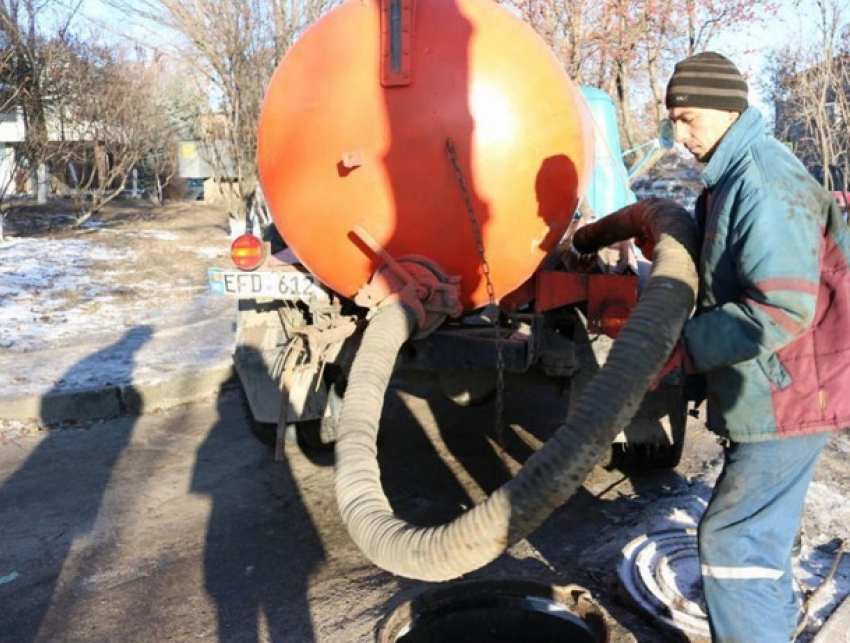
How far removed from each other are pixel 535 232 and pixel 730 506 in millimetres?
1326

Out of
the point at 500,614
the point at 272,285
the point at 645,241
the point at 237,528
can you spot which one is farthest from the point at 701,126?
the point at 237,528

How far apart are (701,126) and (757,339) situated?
2.32 ft

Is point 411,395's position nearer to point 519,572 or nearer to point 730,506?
point 519,572

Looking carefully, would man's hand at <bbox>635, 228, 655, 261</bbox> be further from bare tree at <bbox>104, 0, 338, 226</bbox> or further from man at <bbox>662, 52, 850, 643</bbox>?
bare tree at <bbox>104, 0, 338, 226</bbox>

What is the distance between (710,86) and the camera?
2270 mm

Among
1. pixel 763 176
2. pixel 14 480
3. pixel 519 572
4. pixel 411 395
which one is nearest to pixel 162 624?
pixel 519 572

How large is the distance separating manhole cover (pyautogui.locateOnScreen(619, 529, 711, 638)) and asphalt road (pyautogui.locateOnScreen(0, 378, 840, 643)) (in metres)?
0.07

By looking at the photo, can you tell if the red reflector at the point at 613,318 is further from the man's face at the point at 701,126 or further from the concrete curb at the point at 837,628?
the concrete curb at the point at 837,628

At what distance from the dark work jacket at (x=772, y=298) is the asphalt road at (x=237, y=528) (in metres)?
1.15

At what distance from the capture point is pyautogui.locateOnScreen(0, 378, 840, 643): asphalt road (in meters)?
3.03

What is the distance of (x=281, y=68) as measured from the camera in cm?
321

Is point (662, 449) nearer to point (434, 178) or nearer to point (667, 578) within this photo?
point (667, 578)

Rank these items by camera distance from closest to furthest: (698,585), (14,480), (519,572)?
1. (698,585)
2. (519,572)
3. (14,480)

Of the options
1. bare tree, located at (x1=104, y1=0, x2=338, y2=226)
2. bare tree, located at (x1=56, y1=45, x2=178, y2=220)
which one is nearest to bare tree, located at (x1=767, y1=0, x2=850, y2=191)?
bare tree, located at (x1=104, y1=0, x2=338, y2=226)
